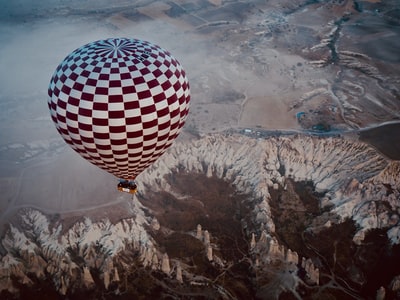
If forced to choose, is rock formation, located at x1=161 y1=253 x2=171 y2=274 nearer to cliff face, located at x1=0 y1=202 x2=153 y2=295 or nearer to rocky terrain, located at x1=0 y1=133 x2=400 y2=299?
rocky terrain, located at x1=0 y1=133 x2=400 y2=299

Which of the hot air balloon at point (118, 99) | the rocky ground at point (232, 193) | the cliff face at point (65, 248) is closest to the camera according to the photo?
the hot air balloon at point (118, 99)

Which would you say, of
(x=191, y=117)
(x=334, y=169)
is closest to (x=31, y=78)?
(x=191, y=117)

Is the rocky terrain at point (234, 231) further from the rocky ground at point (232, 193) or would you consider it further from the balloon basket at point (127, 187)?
the balloon basket at point (127, 187)

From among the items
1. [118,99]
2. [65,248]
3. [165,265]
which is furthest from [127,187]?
[65,248]

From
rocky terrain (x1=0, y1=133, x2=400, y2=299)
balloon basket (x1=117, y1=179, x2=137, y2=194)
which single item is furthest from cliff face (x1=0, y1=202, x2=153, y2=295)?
balloon basket (x1=117, y1=179, x2=137, y2=194)

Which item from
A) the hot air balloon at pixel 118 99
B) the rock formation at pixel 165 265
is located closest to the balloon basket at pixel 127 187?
the hot air balloon at pixel 118 99

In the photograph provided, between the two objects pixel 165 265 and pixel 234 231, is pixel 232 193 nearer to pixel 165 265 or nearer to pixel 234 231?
pixel 234 231
